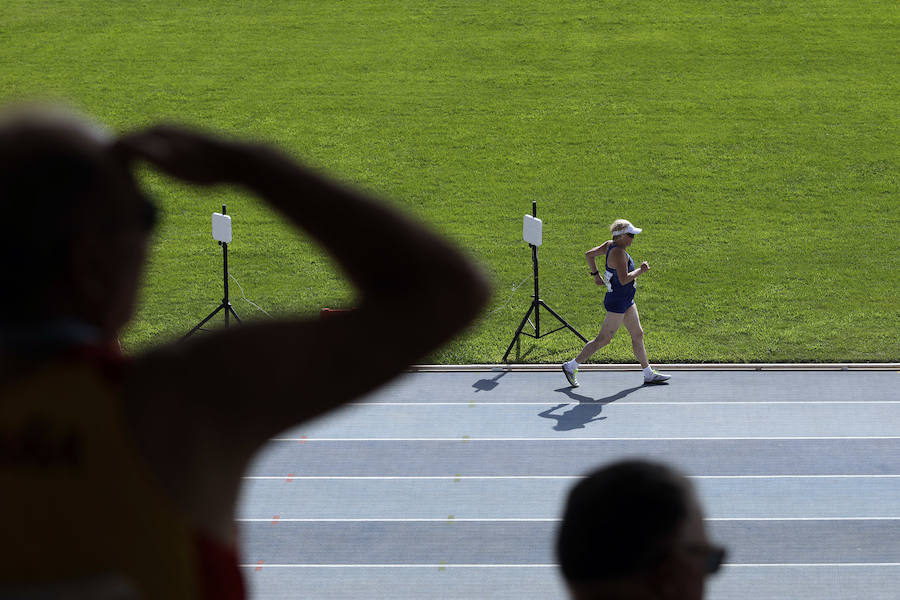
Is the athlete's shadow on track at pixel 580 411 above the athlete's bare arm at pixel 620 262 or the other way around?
the other way around

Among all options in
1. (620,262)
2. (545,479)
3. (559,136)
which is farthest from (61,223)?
(559,136)

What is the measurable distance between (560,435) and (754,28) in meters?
19.5

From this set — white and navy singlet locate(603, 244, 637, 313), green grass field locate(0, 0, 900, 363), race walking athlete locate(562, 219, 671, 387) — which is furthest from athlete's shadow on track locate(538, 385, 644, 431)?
green grass field locate(0, 0, 900, 363)

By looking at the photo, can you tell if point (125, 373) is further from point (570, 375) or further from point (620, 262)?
point (570, 375)

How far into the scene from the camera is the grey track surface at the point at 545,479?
26.8 ft

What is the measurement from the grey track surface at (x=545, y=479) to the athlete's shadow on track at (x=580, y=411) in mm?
27

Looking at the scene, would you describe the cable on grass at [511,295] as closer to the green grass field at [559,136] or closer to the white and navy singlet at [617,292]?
the green grass field at [559,136]

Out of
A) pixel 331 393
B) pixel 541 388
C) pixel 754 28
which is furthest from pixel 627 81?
pixel 331 393

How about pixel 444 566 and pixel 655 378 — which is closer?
pixel 444 566

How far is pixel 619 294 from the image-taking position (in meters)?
11.2

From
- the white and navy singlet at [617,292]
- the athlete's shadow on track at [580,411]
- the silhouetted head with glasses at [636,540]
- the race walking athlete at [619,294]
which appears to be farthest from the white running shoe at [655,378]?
the silhouetted head with glasses at [636,540]

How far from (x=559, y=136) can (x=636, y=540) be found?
2135 centimetres

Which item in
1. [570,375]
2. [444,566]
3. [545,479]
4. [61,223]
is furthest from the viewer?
[570,375]

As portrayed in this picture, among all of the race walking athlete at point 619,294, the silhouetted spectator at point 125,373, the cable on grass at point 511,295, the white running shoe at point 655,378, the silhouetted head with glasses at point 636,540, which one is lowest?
the white running shoe at point 655,378
